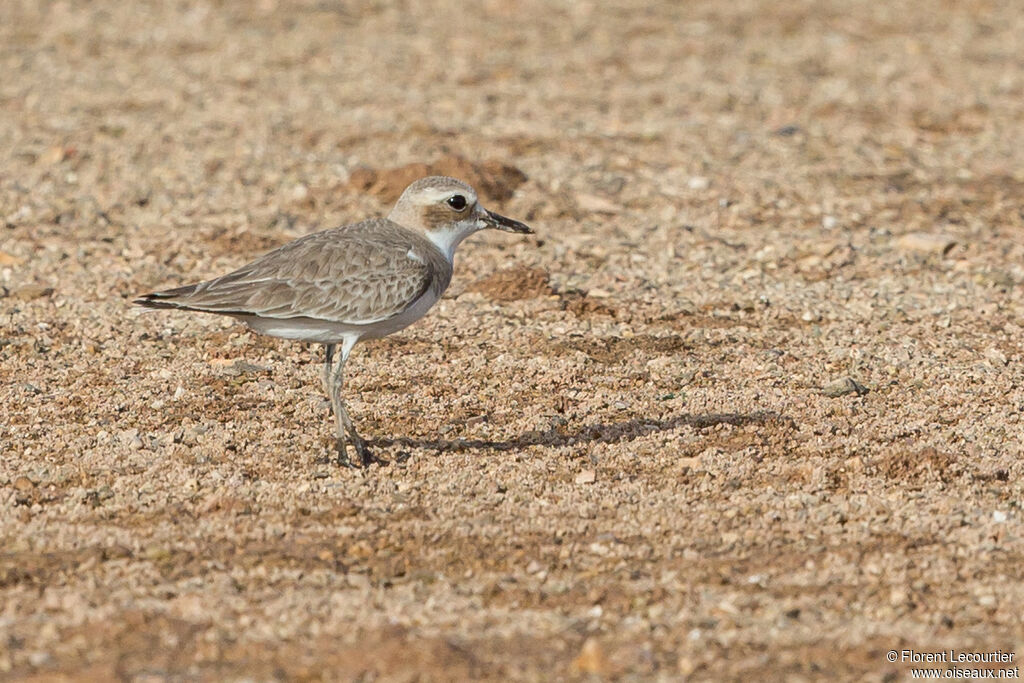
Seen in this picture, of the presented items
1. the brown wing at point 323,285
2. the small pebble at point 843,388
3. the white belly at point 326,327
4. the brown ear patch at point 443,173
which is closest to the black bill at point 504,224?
the brown wing at point 323,285

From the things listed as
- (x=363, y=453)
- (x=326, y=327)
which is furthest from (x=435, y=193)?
(x=363, y=453)

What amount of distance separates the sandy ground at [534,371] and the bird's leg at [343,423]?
0.12 meters

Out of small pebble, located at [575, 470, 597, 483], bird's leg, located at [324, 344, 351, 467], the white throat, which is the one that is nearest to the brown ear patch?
the white throat

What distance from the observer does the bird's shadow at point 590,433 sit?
7309 mm

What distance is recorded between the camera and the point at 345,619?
5422 mm

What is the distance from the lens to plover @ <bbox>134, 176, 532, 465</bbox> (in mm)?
6895

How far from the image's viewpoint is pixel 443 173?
11062 mm

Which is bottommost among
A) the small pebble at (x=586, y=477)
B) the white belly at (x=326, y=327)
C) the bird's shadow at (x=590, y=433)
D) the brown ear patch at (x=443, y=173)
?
the bird's shadow at (x=590, y=433)

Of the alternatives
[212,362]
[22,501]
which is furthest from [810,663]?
[212,362]

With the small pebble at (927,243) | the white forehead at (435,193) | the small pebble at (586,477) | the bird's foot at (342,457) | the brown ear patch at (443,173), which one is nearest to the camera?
the small pebble at (586,477)

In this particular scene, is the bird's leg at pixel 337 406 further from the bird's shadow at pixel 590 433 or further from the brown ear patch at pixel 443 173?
the brown ear patch at pixel 443 173

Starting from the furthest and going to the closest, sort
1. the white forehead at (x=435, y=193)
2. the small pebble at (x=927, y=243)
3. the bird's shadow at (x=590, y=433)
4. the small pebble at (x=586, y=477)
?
the small pebble at (x=927, y=243) < the white forehead at (x=435, y=193) < the bird's shadow at (x=590, y=433) < the small pebble at (x=586, y=477)

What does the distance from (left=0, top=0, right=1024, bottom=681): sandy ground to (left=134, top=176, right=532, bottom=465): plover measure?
0.58 m

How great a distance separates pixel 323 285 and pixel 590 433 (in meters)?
1.59
